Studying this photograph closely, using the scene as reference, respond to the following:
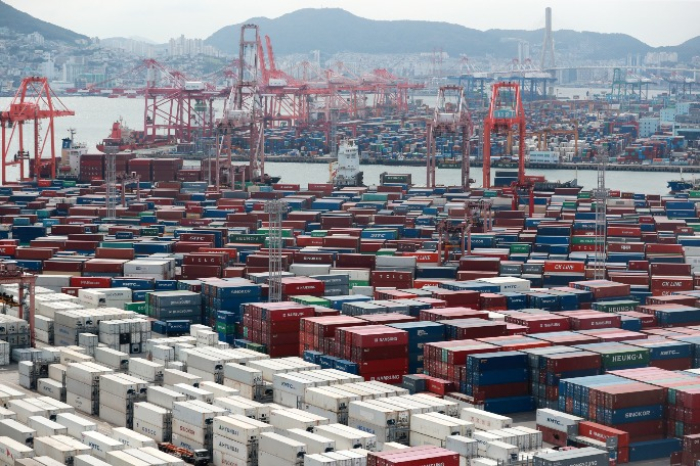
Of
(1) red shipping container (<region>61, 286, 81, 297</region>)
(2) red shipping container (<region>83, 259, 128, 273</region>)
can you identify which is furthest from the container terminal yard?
(1) red shipping container (<region>61, 286, 81, 297</region>)

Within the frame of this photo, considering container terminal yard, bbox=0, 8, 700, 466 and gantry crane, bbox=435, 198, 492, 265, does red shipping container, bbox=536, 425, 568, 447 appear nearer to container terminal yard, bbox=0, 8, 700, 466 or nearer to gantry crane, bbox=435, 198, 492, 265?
container terminal yard, bbox=0, 8, 700, 466

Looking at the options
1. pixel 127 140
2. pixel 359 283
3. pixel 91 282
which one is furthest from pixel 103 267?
pixel 127 140

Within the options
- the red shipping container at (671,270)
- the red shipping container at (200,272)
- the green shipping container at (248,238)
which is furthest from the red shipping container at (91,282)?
the red shipping container at (671,270)

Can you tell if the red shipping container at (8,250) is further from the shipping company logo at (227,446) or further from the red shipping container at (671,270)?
the shipping company logo at (227,446)

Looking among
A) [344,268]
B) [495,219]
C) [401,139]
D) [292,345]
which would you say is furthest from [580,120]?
[292,345]

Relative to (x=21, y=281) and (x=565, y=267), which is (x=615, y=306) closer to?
(x=565, y=267)

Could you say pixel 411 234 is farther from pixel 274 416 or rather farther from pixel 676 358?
pixel 274 416
